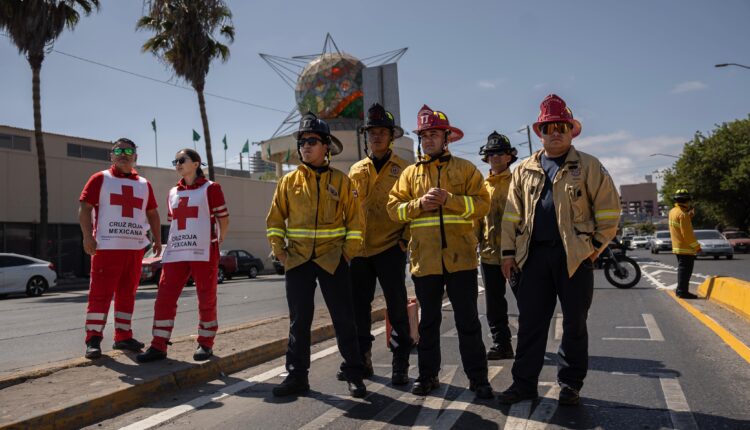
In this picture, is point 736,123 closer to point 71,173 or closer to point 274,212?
point 71,173

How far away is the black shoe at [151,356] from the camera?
520cm

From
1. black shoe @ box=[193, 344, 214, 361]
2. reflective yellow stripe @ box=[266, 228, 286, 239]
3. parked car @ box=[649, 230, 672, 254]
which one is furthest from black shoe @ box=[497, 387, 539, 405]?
parked car @ box=[649, 230, 672, 254]

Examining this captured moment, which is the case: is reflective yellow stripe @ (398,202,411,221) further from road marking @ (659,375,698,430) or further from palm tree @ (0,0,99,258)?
palm tree @ (0,0,99,258)

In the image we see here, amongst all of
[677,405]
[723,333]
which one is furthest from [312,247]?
[723,333]

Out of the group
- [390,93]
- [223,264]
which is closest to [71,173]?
[223,264]

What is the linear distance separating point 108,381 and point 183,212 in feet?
5.33

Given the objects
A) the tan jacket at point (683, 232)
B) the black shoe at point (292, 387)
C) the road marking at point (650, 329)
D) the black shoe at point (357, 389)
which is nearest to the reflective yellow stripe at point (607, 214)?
the black shoe at point (357, 389)

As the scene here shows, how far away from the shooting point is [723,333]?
6766 millimetres

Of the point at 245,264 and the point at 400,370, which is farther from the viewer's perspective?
the point at 245,264

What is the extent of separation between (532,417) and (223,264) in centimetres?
2256

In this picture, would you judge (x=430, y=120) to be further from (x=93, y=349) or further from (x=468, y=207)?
(x=93, y=349)

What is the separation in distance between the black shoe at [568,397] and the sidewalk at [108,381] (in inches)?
110

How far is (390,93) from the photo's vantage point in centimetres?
1141

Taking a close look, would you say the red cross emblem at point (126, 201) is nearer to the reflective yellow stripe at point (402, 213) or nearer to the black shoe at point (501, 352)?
the reflective yellow stripe at point (402, 213)
